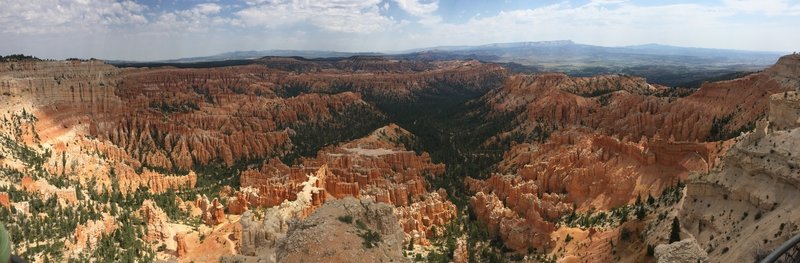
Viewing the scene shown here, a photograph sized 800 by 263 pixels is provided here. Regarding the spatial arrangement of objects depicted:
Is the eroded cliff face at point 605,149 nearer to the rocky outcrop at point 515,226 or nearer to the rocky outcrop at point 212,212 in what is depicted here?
the rocky outcrop at point 515,226

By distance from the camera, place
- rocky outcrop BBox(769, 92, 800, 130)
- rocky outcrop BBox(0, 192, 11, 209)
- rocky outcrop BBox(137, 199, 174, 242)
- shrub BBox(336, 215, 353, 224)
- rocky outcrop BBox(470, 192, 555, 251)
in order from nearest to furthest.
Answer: shrub BBox(336, 215, 353, 224), rocky outcrop BBox(769, 92, 800, 130), rocky outcrop BBox(0, 192, 11, 209), rocky outcrop BBox(470, 192, 555, 251), rocky outcrop BBox(137, 199, 174, 242)

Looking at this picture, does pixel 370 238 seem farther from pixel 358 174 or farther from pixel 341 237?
pixel 358 174

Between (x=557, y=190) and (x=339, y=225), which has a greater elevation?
(x=339, y=225)

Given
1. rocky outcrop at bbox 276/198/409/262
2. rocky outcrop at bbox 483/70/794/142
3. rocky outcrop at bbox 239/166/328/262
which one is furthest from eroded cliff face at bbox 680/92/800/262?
rocky outcrop at bbox 483/70/794/142

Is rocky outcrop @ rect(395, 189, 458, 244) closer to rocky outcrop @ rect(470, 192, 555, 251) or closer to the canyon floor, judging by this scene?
the canyon floor

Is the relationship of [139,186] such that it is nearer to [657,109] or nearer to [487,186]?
[487,186]

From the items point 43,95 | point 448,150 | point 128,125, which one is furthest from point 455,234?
point 43,95
